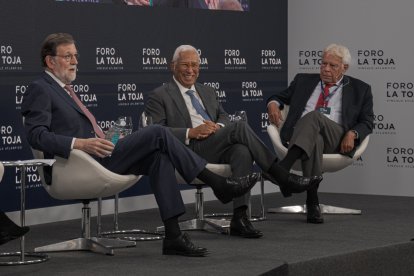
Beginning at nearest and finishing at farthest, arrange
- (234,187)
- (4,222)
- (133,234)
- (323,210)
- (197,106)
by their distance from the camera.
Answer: (4,222) → (234,187) → (133,234) → (197,106) → (323,210)

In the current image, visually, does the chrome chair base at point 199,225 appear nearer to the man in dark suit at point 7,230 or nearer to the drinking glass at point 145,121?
the drinking glass at point 145,121

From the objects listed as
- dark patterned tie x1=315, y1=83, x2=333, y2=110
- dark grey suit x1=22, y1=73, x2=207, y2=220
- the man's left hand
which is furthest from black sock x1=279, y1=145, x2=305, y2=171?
dark grey suit x1=22, y1=73, x2=207, y2=220

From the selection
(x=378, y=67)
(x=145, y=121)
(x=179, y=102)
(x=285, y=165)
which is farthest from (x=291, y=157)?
(x=378, y=67)

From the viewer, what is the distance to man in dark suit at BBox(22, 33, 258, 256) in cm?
555

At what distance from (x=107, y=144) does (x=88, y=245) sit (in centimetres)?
68

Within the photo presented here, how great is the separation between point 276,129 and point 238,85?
4.87 ft

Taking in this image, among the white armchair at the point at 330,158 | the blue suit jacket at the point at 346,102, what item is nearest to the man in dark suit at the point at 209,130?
the white armchair at the point at 330,158

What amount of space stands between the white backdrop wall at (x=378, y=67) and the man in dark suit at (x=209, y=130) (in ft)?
8.10

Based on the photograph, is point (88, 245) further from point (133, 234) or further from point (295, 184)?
point (295, 184)

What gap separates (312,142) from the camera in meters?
7.00

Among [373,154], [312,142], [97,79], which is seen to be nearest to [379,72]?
[373,154]

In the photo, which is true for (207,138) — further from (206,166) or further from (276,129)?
(276,129)

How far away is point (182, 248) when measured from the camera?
5551 mm

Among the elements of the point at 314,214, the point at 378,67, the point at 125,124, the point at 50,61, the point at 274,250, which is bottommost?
the point at 274,250
